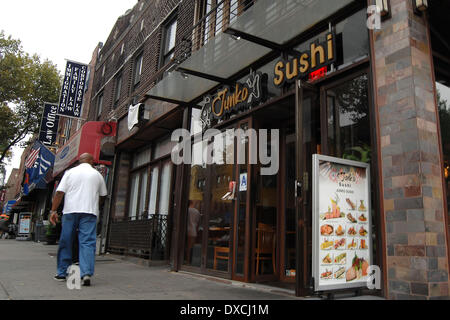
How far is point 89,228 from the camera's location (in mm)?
4582

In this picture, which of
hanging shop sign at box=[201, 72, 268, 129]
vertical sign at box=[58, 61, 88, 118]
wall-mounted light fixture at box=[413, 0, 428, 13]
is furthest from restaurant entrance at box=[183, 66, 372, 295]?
vertical sign at box=[58, 61, 88, 118]

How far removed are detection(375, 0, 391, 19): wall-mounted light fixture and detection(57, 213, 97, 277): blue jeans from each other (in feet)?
14.0

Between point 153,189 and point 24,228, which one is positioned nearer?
point 153,189

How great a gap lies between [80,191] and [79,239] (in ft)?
1.99

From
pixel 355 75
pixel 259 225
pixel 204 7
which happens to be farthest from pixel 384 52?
pixel 204 7

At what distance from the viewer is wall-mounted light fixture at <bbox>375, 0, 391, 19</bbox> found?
4.00 m

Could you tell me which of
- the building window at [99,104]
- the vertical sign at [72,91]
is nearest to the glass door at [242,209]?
the building window at [99,104]

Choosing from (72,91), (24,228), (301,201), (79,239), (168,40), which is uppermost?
(72,91)

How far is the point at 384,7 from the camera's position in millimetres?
4008

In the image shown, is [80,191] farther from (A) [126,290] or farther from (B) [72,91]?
(B) [72,91]

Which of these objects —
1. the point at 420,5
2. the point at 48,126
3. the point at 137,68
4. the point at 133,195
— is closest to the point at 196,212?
the point at 420,5

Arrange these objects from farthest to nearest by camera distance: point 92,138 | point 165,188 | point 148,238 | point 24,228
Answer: point 24,228
point 92,138
point 165,188
point 148,238

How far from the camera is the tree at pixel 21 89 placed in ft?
77.7
